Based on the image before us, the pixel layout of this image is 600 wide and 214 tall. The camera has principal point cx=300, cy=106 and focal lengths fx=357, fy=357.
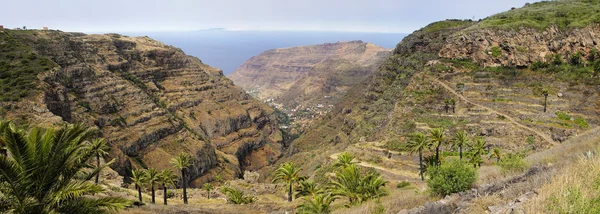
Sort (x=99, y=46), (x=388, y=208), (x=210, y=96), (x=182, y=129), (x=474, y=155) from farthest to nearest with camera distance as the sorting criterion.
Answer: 1. (x=210, y=96)
2. (x=99, y=46)
3. (x=182, y=129)
4. (x=474, y=155)
5. (x=388, y=208)

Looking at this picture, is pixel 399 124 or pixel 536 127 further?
pixel 399 124

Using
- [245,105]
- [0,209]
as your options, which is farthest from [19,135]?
[245,105]

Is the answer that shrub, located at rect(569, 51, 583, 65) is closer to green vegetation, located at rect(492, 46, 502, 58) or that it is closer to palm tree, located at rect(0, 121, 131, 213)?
green vegetation, located at rect(492, 46, 502, 58)

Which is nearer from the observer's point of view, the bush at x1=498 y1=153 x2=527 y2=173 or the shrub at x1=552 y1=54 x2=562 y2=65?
the bush at x1=498 y1=153 x2=527 y2=173

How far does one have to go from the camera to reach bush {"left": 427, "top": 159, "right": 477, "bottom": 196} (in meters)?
18.1

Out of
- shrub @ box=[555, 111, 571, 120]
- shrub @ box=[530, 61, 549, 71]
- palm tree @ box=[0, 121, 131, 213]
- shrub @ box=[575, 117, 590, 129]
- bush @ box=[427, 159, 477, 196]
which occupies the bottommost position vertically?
shrub @ box=[575, 117, 590, 129]

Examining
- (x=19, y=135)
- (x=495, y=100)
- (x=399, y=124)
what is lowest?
(x=399, y=124)

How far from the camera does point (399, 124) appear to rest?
64.8 m

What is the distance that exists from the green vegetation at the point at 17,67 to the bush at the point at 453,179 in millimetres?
61967

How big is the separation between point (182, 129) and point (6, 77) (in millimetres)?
38478

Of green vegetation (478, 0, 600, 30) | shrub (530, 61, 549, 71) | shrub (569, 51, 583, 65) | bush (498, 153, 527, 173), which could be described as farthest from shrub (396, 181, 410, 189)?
green vegetation (478, 0, 600, 30)

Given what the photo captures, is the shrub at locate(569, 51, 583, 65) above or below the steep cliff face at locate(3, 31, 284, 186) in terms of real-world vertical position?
above

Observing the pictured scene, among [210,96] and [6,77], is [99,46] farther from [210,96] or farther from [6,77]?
[6,77]

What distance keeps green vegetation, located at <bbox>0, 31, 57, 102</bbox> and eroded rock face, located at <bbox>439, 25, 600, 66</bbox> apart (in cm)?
8332
